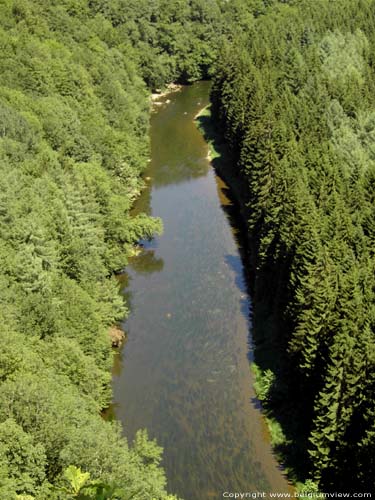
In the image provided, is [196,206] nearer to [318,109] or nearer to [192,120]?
[318,109]

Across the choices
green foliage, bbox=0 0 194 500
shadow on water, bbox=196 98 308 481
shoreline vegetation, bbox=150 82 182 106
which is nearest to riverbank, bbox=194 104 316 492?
shadow on water, bbox=196 98 308 481

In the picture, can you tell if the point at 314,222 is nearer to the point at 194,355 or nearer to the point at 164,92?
the point at 194,355

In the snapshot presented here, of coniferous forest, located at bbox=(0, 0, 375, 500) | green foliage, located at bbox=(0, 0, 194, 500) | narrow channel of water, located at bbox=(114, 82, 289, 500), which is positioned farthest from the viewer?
narrow channel of water, located at bbox=(114, 82, 289, 500)

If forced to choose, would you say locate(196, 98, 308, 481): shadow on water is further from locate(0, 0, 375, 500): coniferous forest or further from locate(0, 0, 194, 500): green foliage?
locate(0, 0, 194, 500): green foliage

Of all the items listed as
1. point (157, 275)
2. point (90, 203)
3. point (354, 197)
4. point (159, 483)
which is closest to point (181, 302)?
point (157, 275)

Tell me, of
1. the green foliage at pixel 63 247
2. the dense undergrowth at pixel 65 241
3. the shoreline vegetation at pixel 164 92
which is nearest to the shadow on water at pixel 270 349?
the dense undergrowth at pixel 65 241

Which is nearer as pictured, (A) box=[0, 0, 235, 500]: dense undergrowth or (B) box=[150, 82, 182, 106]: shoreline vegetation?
(A) box=[0, 0, 235, 500]: dense undergrowth
